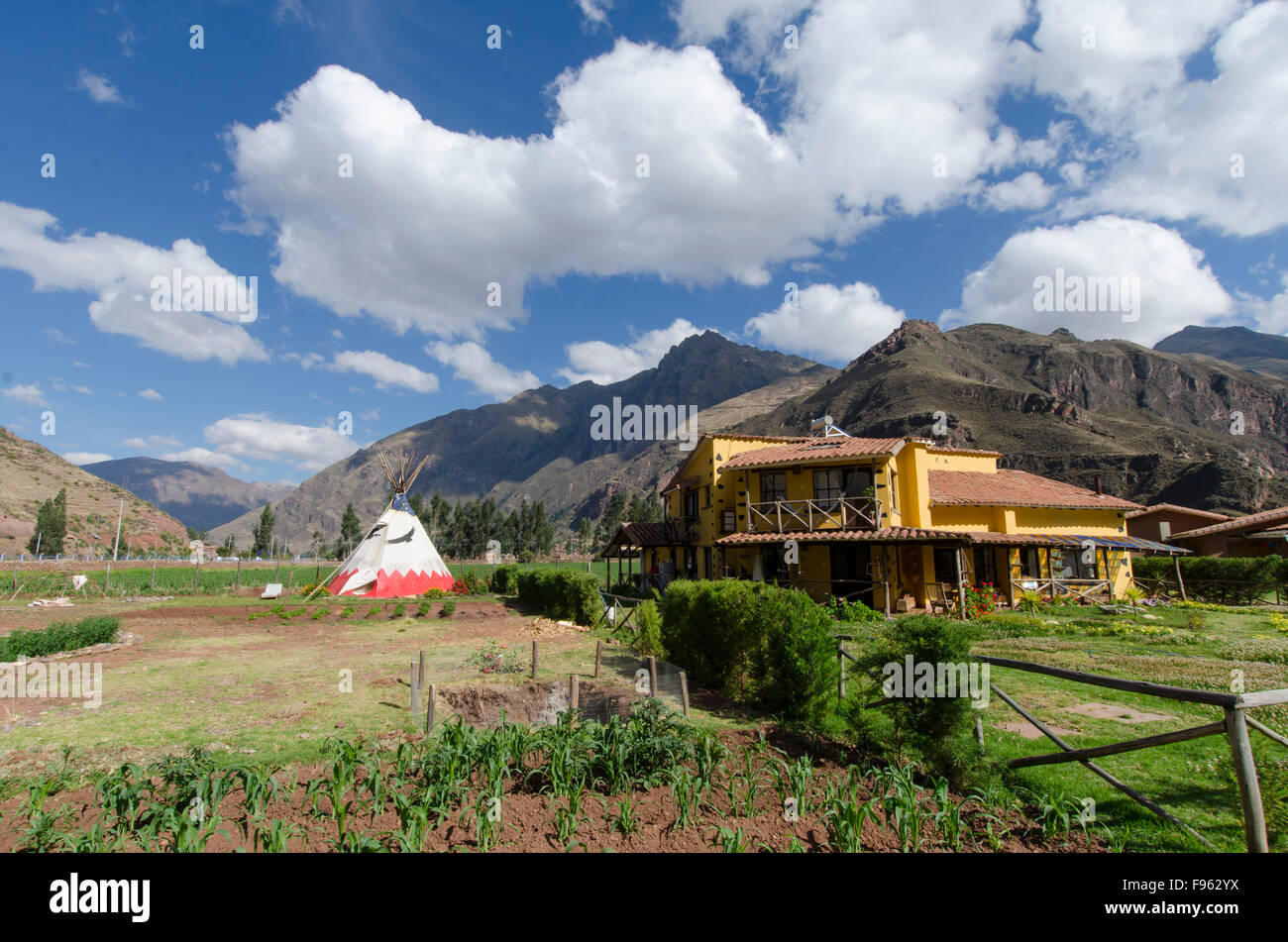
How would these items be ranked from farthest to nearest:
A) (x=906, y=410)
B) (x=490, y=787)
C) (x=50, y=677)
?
(x=906, y=410)
(x=50, y=677)
(x=490, y=787)

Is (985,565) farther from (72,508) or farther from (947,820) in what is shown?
(72,508)

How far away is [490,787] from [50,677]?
13.6 metres

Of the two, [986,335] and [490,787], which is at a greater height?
[986,335]

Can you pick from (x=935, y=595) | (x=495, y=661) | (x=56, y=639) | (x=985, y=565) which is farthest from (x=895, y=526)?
(x=56, y=639)

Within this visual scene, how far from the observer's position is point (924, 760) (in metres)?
5.96

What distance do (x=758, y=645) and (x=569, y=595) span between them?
14074 mm

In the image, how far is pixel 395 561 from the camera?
3075 centimetres

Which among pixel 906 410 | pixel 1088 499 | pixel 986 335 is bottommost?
pixel 1088 499

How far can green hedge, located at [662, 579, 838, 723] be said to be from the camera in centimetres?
788

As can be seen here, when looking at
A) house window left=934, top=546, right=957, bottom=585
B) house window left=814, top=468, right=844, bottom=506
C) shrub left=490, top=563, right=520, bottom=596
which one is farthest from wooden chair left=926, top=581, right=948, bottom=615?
shrub left=490, top=563, right=520, bottom=596

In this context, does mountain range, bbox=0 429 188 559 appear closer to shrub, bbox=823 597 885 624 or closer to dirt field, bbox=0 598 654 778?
dirt field, bbox=0 598 654 778

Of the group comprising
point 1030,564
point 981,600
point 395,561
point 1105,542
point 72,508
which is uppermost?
point 72,508
